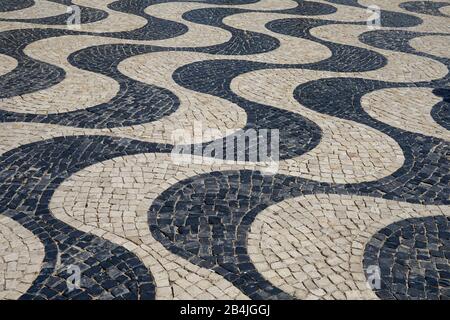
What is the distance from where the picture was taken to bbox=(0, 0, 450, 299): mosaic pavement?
5.91m

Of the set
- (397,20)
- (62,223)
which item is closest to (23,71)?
(62,223)

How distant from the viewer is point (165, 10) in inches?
676

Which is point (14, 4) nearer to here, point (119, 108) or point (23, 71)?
point (23, 71)

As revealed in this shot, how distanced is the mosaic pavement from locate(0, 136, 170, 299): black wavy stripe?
0.07ft

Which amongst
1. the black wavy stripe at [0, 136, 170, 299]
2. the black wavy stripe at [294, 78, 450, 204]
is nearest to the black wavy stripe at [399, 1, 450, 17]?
the black wavy stripe at [294, 78, 450, 204]

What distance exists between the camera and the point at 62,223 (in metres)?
6.59

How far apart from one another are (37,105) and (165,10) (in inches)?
331

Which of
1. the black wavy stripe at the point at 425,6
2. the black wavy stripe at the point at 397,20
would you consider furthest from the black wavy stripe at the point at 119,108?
the black wavy stripe at the point at 425,6

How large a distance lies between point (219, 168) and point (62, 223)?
2435 millimetres

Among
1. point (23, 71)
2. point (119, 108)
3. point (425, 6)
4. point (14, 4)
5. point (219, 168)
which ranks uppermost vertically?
point (219, 168)

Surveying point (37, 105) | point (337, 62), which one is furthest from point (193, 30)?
point (37, 105)

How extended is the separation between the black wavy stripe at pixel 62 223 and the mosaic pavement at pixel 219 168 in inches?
0.9
